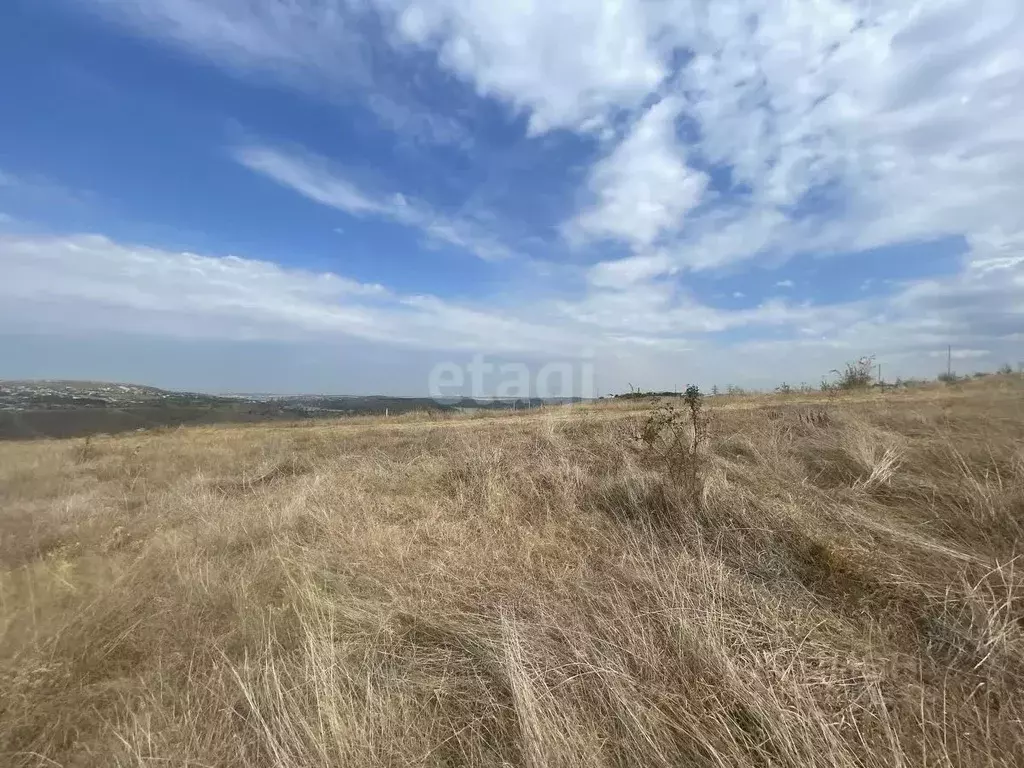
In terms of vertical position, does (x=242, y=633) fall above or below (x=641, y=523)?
below

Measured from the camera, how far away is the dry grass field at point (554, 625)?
80.4 inches

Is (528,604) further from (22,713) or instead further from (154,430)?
(154,430)

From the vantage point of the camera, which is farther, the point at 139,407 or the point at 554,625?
the point at 139,407

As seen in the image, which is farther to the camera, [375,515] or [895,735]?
[375,515]

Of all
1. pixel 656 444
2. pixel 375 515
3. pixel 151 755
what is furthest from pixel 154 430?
pixel 151 755

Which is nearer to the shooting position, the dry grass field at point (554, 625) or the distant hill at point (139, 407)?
the dry grass field at point (554, 625)

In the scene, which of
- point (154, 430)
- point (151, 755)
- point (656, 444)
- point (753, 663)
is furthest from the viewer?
point (154, 430)

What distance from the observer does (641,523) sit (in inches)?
187

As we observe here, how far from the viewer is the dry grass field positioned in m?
2.04

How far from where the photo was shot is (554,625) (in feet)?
9.44

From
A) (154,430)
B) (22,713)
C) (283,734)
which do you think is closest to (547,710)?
(283,734)

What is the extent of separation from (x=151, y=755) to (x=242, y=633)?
1043 millimetres

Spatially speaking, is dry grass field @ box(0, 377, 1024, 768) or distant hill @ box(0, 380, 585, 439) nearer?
dry grass field @ box(0, 377, 1024, 768)

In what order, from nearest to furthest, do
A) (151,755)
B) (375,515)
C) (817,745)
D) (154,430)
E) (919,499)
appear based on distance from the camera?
(817,745)
(151,755)
(919,499)
(375,515)
(154,430)
